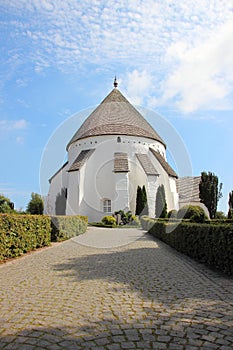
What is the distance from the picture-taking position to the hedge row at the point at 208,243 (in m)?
7.08

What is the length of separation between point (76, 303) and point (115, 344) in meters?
1.66

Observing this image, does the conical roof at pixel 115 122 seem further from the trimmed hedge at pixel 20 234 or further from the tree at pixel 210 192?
the trimmed hedge at pixel 20 234

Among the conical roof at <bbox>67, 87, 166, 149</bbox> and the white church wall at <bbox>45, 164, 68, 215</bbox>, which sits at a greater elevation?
the conical roof at <bbox>67, 87, 166, 149</bbox>

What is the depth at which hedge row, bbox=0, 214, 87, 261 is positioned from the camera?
9.39 meters

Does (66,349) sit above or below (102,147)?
below

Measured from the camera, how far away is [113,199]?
3550cm

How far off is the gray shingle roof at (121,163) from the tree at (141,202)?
2.75m

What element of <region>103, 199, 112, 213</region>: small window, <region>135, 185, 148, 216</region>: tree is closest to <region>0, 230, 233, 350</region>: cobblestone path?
<region>135, 185, 148, 216</region>: tree

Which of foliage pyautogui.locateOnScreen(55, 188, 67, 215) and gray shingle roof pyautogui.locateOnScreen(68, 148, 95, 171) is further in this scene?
foliage pyautogui.locateOnScreen(55, 188, 67, 215)

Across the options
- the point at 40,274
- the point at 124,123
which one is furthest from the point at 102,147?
the point at 40,274

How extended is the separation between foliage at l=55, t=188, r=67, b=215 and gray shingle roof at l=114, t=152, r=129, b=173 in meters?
7.96

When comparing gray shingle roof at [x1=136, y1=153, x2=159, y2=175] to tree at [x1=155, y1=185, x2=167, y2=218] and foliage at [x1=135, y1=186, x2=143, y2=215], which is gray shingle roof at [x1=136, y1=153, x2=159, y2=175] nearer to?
tree at [x1=155, y1=185, x2=167, y2=218]

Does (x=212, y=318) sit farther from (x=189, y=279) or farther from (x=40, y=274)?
(x=40, y=274)

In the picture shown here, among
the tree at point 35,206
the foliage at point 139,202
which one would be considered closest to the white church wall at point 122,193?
the foliage at point 139,202
